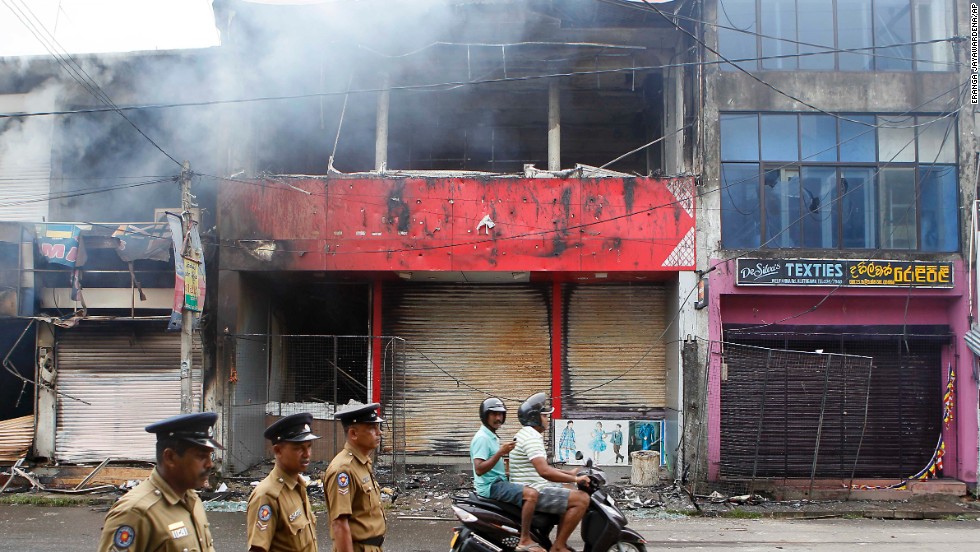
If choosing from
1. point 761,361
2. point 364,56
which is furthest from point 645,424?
point 364,56

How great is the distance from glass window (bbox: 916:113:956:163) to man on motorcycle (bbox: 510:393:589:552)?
10.7 m

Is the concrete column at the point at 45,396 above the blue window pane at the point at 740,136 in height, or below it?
below

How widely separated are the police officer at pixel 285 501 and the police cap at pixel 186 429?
0.80 meters

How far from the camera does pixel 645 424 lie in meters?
14.9

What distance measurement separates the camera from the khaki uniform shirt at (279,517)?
3990 mm

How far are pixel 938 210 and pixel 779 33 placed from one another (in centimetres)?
419

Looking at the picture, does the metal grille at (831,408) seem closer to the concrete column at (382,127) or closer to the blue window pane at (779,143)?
the blue window pane at (779,143)

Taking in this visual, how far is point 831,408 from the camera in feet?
44.3

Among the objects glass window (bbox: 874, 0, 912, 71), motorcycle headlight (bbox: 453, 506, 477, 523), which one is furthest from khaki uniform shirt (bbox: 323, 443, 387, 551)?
glass window (bbox: 874, 0, 912, 71)

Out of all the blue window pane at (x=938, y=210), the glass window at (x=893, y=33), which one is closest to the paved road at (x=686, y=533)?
the blue window pane at (x=938, y=210)

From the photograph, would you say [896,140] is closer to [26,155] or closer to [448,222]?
[448,222]

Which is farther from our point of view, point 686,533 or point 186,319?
point 186,319

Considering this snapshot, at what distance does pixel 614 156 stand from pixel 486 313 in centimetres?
475

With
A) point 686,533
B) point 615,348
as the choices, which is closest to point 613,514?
point 686,533
